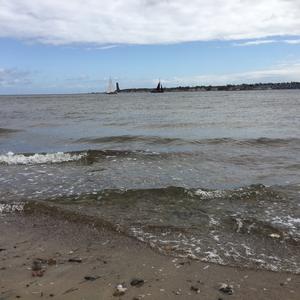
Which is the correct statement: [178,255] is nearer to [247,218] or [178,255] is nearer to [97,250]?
[97,250]

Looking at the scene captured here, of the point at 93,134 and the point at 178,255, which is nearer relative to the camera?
the point at 178,255

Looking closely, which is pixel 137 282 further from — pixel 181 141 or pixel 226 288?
pixel 181 141

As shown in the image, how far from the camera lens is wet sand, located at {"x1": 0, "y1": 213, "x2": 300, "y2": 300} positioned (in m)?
5.43

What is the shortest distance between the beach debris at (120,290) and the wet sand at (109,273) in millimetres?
45

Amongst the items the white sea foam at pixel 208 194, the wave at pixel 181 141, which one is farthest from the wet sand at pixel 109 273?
the wave at pixel 181 141

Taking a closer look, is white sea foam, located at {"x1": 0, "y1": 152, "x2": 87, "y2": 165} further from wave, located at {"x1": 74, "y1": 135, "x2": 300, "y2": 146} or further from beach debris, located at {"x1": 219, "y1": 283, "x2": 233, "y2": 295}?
beach debris, located at {"x1": 219, "y1": 283, "x2": 233, "y2": 295}

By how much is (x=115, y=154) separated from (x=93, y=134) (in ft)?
28.8

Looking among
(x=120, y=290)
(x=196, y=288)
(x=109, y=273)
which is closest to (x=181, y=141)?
(x=109, y=273)

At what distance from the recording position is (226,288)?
556cm

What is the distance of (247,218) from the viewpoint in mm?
8586

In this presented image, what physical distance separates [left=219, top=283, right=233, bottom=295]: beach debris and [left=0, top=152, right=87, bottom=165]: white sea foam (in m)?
11.3

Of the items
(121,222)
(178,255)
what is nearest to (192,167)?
(121,222)

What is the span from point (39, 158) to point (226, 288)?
39.9ft

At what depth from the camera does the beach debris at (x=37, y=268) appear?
596cm
